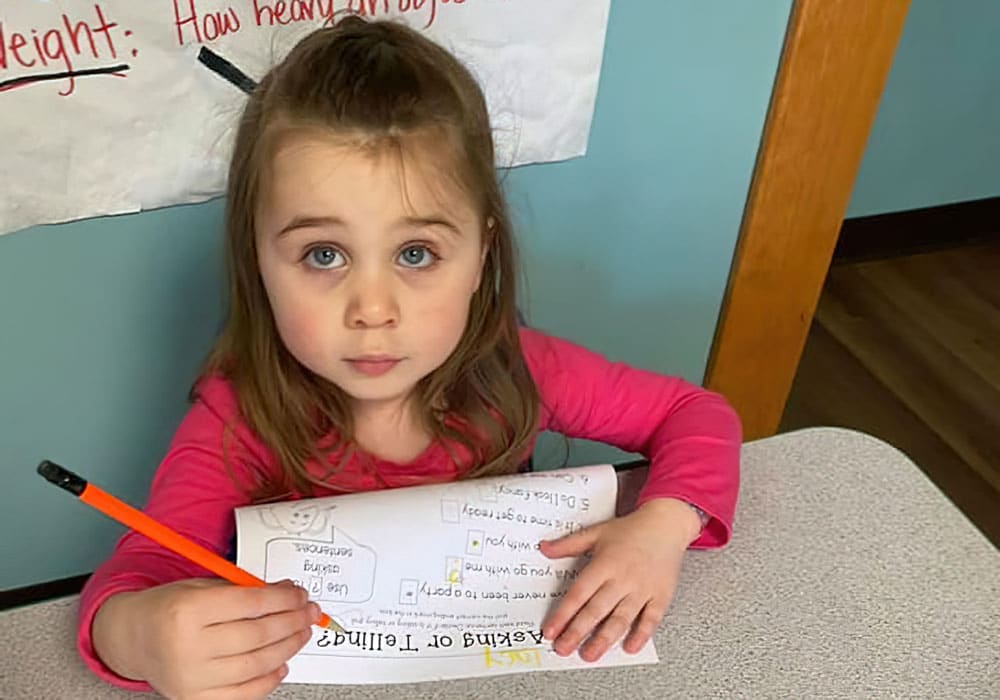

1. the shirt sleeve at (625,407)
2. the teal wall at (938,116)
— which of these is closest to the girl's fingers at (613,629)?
the shirt sleeve at (625,407)

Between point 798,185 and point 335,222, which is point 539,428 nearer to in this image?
point 335,222

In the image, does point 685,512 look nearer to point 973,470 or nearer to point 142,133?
point 142,133

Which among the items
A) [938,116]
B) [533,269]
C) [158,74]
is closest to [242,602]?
[158,74]

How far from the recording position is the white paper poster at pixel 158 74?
36.3 inches

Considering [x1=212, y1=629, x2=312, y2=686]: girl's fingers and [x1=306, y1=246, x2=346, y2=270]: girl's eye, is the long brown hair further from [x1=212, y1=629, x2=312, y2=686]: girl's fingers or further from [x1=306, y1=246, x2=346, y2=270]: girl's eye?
[x1=212, y1=629, x2=312, y2=686]: girl's fingers

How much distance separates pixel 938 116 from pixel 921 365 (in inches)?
18.6

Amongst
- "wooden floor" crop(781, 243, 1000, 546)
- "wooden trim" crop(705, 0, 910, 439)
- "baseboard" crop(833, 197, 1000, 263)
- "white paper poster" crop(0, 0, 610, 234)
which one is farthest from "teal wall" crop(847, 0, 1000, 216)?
"white paper poster" crop(0, 0, 610, 234)

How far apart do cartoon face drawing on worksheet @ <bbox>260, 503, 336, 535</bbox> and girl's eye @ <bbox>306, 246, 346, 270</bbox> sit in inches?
5.8

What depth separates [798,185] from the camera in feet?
4.44

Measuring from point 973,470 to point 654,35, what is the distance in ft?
3.26

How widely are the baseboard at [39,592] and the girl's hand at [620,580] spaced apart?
82cm

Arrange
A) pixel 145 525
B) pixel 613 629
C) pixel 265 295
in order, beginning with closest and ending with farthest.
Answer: pixel 145 525 < pixel 613 629 < pixel 265 295

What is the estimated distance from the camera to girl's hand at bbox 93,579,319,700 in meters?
0.62

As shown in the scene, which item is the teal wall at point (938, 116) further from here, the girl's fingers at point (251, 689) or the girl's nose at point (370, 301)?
the girl's fingers at point (251, 689)
